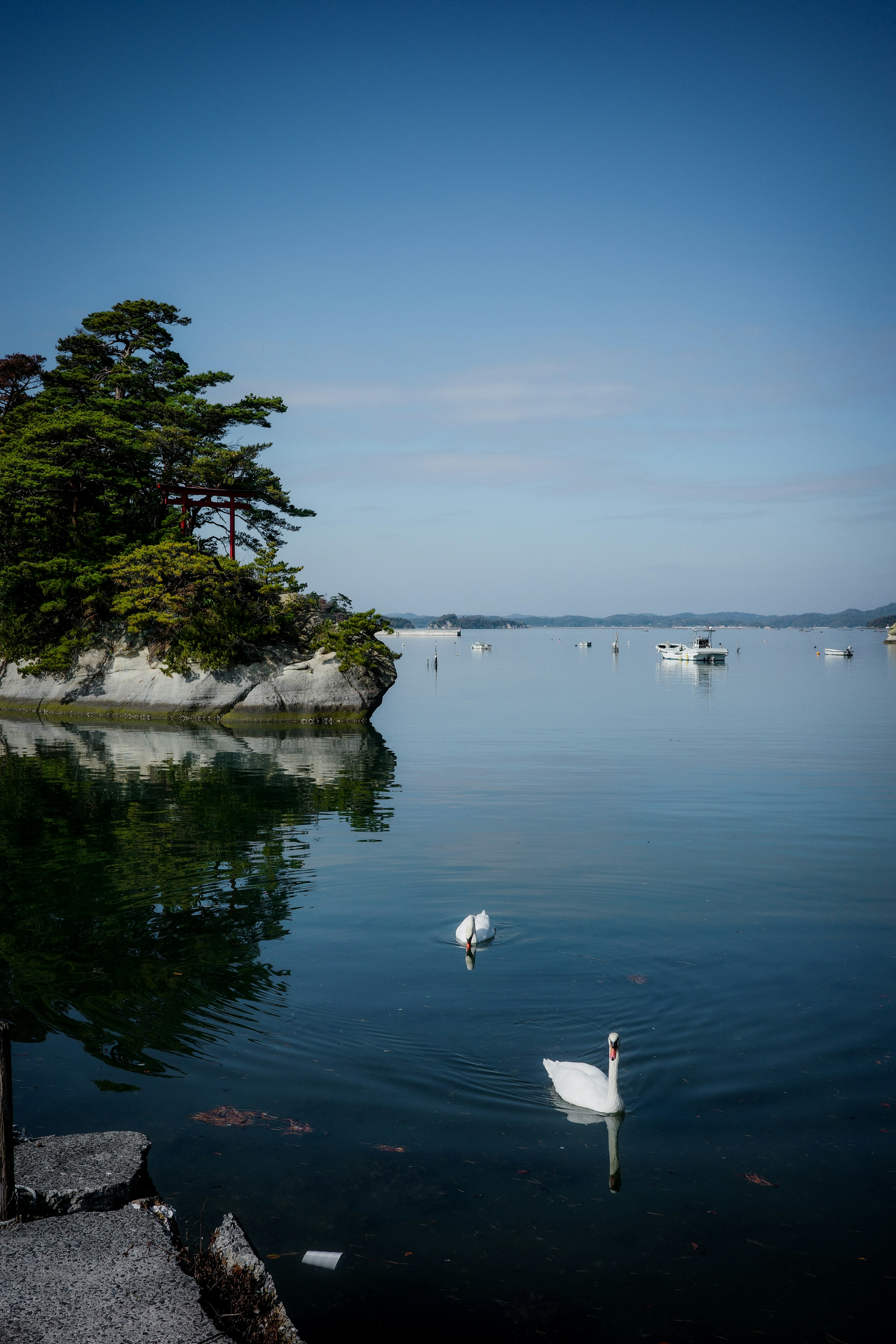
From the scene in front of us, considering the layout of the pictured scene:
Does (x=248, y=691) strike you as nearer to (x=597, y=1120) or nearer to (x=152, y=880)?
(x=152, y=880)

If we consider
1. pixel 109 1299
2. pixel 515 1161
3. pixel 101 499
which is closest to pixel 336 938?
pixel 515 1161

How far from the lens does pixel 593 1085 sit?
6.69 m

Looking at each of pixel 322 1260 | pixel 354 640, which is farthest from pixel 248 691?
pixel 322 1260

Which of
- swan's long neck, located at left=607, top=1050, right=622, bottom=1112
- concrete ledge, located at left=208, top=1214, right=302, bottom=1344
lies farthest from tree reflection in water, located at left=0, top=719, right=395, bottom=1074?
swan's long neck, located at left=607, top=1050, right=622, bottom=1112

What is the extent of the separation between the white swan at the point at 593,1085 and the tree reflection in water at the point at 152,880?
3193mm

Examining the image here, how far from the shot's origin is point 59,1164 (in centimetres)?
508

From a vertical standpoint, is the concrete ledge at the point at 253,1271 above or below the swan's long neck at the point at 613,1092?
above

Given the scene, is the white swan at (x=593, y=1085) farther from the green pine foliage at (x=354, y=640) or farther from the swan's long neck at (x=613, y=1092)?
the green pine foliage at (x=354, y=640)

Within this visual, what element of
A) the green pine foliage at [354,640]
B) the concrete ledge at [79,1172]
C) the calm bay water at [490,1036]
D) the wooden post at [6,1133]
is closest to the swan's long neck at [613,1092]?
the calm bay water at [490,1036]

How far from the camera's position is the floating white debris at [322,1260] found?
199 inches

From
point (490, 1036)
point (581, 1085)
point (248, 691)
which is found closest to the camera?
point (581, 1085)

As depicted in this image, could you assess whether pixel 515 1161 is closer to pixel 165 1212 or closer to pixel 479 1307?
pixel 479 1307

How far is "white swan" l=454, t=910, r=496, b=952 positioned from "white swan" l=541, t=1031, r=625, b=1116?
321cm

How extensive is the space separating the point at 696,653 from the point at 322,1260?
280ft
